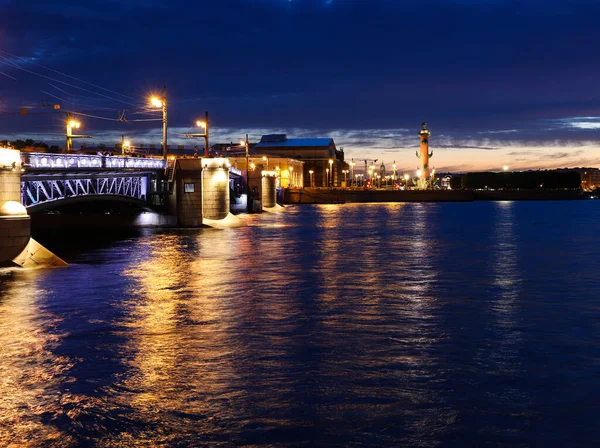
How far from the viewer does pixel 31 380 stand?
13.9m

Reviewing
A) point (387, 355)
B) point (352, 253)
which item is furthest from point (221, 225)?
point (387, 355)

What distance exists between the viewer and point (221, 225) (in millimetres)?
70750

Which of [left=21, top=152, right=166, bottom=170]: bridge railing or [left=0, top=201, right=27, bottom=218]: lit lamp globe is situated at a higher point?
[left=21, top=152, right=166, bottom=170]: bridge railing

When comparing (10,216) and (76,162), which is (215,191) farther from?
(10,216)

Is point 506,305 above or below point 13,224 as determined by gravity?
below

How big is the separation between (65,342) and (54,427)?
6398mm

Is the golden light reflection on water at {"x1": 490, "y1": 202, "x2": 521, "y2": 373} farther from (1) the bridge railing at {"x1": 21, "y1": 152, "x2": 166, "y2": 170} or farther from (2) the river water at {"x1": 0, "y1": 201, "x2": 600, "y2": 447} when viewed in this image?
(1) the bridge railing at {"x1": 21, "y1": 152, "x2": 166, "y2": 170}

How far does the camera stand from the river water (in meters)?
11.2

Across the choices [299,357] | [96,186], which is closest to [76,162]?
[96,186]

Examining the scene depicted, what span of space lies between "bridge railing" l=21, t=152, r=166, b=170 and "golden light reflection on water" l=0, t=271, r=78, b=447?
18701mm

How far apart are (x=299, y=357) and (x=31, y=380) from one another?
17.3 ft

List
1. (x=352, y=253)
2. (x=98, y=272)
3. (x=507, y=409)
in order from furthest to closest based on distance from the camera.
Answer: (x=352, y=253), (x=98, y=272), (x=507, y=409)

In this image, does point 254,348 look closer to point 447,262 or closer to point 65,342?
point 65,342

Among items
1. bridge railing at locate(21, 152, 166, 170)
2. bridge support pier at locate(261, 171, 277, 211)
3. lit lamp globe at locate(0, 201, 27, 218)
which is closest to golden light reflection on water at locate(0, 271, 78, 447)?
lit lamp globe at locate(0, 201, 27, 218)
